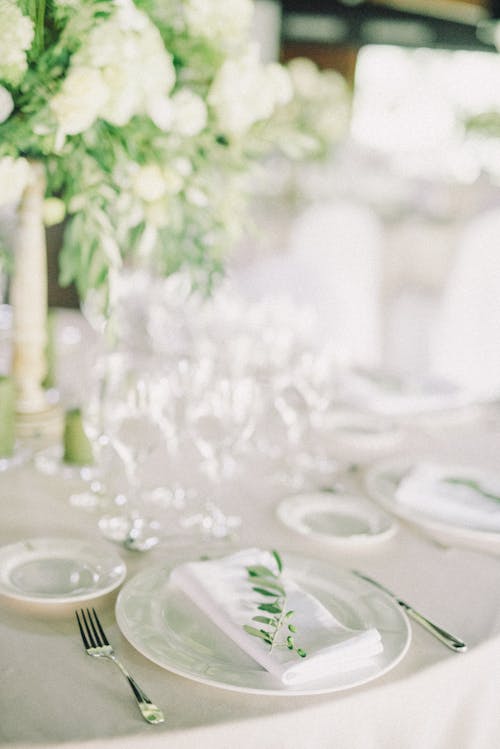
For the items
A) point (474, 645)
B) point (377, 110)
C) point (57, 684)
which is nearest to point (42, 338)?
point (57, 684)

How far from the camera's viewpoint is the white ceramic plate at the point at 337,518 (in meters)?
1.28

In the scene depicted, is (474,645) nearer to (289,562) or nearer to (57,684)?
(289,562)

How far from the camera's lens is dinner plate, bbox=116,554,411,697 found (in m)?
0.89

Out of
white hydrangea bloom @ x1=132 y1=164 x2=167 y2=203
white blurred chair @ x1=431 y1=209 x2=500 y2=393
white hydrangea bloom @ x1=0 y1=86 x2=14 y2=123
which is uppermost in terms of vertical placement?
white hydrangea bloom @ x1=0 y1=86 x2=14 y2=123

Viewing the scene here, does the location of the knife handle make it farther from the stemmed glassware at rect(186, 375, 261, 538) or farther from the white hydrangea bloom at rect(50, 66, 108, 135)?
the white hydrangea bloom at rect(50, 66, 108, 135)

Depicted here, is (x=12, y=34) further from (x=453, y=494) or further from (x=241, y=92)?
(x=453, y=494)

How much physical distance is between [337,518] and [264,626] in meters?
0.43

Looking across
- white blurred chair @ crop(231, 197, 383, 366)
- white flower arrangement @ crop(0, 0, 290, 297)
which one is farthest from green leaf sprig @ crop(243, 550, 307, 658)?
white blurred chair @ crop(231, 197, 383, 366)

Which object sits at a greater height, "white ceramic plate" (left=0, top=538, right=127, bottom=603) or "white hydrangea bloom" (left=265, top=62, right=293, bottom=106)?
"white hydrangea bloom" (left=265, top=62, right=293, bottom=106)

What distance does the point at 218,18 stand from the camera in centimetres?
149

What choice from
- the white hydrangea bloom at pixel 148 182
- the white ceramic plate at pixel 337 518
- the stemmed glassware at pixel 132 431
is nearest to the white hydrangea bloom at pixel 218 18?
the white hydrangea bloom at pixel 148 182

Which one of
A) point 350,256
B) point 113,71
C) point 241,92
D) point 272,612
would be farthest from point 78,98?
point 350,256

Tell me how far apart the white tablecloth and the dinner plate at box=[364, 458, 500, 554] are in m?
0.05

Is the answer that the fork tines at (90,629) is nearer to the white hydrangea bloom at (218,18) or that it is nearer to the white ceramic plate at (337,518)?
the white ceramic plate at (337,518)
